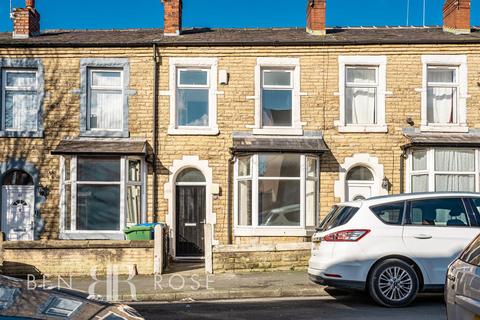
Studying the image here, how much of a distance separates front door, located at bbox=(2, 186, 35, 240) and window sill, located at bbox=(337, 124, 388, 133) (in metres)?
8.61

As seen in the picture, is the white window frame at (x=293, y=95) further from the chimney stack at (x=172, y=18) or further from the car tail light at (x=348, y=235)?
the car tail light at (x=348, y=235)

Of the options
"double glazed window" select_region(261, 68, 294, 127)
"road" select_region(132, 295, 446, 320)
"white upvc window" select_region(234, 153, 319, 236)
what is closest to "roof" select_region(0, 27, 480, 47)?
"double glazed window" select_region(261, 68, 294, 127)

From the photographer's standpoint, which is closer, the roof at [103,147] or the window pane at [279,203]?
the roof at [103,147]

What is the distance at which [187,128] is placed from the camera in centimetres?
1538

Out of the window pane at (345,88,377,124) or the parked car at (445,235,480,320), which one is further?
the window pane at (345,88,377,124)

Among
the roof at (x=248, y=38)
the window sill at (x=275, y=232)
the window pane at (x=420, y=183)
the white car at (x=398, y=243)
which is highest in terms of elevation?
the roof at (x=248, y=38)

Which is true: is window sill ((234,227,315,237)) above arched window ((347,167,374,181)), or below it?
below

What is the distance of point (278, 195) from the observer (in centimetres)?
1494

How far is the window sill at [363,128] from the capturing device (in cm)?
1516

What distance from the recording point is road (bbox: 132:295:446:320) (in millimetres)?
7941

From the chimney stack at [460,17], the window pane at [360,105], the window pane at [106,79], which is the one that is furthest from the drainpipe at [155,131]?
the chimney stack at [460,17]

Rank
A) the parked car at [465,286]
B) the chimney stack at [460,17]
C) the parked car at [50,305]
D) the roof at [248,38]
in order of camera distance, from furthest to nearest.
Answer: the chimney stack at [460,17] → the roof at [248,38] → the parked car at [465,286] → the parked car at [50,305]

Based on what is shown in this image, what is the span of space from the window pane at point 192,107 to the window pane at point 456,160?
6380mm

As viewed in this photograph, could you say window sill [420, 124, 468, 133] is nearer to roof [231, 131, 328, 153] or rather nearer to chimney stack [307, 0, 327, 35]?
roof [231, 131, 328, 153]
